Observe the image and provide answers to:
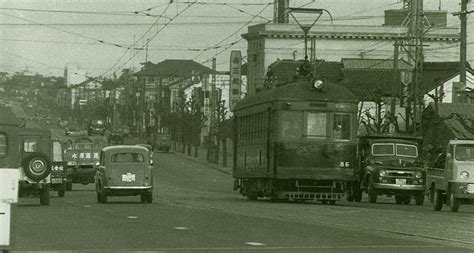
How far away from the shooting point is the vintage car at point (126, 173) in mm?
38000

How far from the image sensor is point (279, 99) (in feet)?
124

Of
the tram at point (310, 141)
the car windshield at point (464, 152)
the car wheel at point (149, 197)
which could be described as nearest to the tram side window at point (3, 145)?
the tram at point (310, 141)

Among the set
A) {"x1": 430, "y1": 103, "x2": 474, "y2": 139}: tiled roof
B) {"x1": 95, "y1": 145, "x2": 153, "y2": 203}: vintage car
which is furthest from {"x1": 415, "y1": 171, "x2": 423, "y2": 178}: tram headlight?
{"x1": 430, "y1": 103, "x2": 474, "y2": 139}: tiled roof

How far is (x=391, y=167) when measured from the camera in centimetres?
4284

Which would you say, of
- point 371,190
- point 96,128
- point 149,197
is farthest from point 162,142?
point 149,197

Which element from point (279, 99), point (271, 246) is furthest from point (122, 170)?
point (271, 246)

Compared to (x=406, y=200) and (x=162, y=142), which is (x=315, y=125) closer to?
(x=406, y=200)

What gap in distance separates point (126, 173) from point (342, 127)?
683 cm

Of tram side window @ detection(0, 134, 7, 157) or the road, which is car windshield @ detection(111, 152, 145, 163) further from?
tram side window @ detection(0, 134, 7, 157)

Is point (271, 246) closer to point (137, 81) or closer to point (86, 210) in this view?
point (86, 210)

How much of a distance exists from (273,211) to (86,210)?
16.1 ft

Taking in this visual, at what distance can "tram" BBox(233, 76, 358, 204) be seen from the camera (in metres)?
37.6

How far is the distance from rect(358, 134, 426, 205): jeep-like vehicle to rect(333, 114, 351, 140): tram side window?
506cm

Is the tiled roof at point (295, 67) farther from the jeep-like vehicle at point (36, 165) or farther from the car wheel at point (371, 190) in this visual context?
the jeep-like vehicle at point (36, 165)
